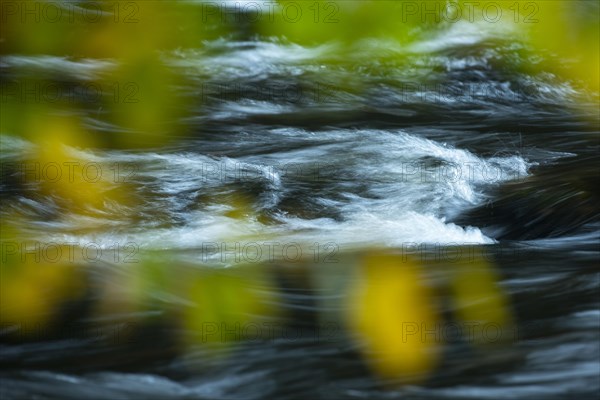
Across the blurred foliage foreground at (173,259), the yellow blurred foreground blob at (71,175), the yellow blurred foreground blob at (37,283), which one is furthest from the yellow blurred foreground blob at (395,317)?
the yellow blurred foreground blob at (71,175)

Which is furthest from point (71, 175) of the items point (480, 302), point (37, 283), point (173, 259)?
point (480, 302)

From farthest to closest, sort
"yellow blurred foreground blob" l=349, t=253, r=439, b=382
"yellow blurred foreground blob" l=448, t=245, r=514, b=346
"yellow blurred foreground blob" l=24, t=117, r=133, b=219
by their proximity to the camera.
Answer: "yellow blurred foreground blob" l=24, t=117, r=133, b=219
"yellow blurred foreground blob" l=448, t=245, r=514, b=346
"yellow blurred foreground blob" l=349, t=253, r=439, b=382

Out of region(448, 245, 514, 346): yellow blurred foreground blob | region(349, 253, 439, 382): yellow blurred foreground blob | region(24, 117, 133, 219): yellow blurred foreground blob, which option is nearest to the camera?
region(349, 253, 439, 382): yellow blurred foreground blob

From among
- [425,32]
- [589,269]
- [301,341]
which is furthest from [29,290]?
[425,32]

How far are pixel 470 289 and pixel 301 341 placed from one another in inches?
27.7

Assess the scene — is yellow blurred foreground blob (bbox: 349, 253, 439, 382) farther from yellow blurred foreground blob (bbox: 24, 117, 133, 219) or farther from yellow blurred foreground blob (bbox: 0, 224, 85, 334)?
yellow blurred foreground blob (bbox: 24, 117, 133, 219)

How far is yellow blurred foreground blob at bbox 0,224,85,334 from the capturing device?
2.93 m

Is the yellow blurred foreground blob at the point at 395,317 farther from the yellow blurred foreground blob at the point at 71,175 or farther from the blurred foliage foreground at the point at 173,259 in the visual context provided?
the yellow blurred foreground blob at the point at 71,175

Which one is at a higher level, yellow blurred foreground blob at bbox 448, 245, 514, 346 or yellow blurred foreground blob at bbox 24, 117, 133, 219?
yellow blurred foreground blob at bbox 24, 117, 133, 219

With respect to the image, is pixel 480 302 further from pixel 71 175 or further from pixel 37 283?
pixel 71 175

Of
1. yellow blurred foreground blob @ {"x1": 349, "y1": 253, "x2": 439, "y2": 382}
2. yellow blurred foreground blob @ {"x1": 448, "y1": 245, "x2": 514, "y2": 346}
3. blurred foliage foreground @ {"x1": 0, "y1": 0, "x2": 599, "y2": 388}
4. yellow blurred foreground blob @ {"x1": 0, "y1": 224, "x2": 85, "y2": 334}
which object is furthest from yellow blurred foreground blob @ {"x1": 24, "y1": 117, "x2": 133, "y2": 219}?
yellow blurred foreground blob @ {"x1": 448, "y1": 245, "x2": 514, "y2": 346}

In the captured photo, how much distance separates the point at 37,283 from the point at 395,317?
Answer: 1.13 m

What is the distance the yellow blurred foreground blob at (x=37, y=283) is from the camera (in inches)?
115

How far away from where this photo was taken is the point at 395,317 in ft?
10.2
